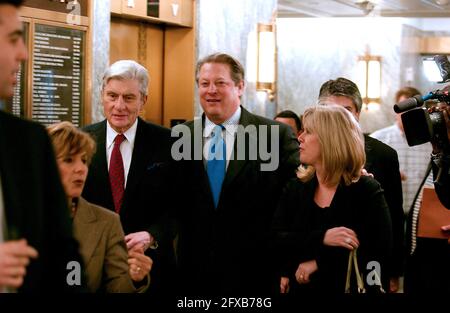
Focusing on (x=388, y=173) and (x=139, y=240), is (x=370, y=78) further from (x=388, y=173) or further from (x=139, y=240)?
(x=139, y=240)

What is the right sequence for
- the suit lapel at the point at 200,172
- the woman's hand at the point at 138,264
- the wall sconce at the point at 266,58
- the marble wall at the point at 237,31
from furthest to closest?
1. the wall sconce at the point at 266,58
2. the marble wall at the point at 237,31
3. the suit lapel at the point at 200,172
4. the woman's hand at the point at 138,264

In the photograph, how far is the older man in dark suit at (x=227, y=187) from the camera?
2.43m

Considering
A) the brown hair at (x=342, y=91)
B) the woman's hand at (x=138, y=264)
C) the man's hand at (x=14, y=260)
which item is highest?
the brown hair at (x=342, y=91)

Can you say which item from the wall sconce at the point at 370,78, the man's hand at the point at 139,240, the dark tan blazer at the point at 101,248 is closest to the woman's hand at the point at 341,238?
the man's hand at the point at 139,240

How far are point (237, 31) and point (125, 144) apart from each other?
3.20 meters

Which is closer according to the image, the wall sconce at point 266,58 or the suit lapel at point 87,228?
the suit lapel at point 87,228

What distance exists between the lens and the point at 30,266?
40.9 inches

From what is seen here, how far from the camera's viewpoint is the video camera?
2.34 metres

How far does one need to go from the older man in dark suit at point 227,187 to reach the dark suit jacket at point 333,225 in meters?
0.17

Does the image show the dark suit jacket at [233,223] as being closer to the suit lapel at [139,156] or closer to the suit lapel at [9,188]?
the suit lapel at [139,156]

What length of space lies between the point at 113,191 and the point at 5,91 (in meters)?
1.28

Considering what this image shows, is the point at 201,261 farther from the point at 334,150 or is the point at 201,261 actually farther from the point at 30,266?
the point at 30,266
